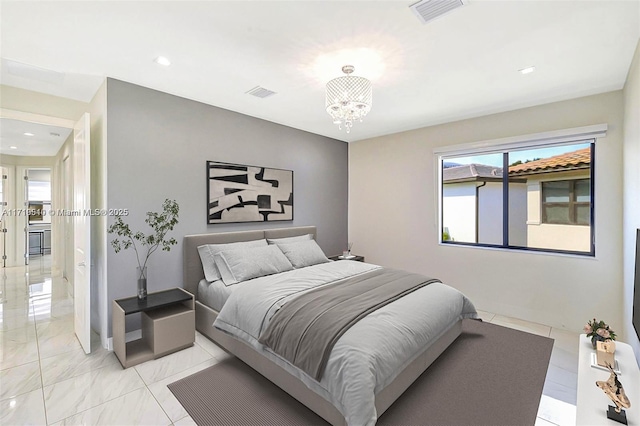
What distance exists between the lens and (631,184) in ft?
8.30

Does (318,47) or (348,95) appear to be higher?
(318,47)

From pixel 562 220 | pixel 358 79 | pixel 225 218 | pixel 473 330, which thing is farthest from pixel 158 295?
pixel 562 220

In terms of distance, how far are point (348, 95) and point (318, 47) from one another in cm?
44

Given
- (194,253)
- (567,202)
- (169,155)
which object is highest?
(169,155)

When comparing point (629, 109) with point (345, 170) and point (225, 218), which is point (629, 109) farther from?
point (225, 218)

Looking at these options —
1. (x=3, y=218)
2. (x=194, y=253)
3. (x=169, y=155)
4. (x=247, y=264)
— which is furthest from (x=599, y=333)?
(x=3, y=218)

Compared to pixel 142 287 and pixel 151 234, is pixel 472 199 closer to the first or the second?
pixel 151 234

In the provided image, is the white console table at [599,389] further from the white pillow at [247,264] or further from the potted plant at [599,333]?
the white pillow at [247,264]

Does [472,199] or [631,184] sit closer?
[631,184]

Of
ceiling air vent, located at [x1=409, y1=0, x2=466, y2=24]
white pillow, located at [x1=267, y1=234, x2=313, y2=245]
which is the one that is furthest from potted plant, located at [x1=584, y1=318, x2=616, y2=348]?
white pillow, located at [x1=267, y1=234, x2=313, y2=245]

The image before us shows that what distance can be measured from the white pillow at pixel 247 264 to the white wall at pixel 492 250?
2.19 m

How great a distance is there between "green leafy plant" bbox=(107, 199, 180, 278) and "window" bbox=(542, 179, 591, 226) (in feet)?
14.7

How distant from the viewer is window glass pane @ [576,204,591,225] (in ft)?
11.2

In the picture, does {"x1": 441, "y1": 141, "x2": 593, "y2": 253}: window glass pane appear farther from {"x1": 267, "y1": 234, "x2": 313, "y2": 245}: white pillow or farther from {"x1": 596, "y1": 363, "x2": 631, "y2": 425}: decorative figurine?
{"x1": 596, "y1": 363, "x2": 631, "y2": 425}: decorative figurine
